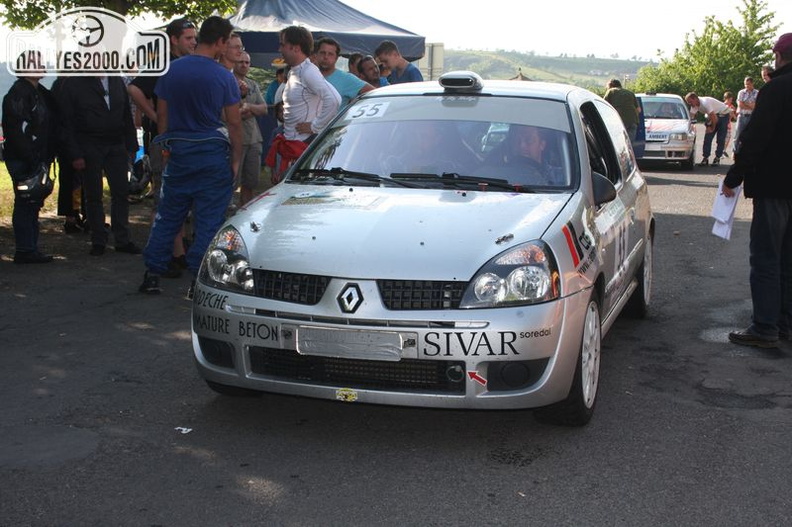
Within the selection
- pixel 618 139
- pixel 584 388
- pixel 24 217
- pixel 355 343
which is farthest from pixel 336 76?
Result: pixel 355 343

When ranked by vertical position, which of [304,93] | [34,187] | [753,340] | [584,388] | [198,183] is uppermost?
[304,93]

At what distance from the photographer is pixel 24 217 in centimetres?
940

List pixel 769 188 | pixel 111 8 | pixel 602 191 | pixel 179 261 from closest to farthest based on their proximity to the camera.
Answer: pixel 602 191
pixel 769 188
pixel 179 261
pixel 111 8

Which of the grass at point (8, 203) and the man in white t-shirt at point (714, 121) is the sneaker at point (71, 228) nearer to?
the grass at point (8, 203)

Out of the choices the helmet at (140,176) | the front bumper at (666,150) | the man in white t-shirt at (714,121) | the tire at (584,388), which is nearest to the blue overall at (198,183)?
the tire at (584,388)

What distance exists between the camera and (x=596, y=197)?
5512mm

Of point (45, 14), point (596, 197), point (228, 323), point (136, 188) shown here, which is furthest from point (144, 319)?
point (45, 14)

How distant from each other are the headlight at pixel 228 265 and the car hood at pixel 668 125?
1747cm

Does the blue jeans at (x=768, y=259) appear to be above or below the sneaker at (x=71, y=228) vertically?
above

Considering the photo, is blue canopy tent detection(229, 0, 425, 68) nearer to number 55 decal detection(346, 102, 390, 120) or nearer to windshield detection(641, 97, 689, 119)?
windshield detection(641, 97, 689, 119)

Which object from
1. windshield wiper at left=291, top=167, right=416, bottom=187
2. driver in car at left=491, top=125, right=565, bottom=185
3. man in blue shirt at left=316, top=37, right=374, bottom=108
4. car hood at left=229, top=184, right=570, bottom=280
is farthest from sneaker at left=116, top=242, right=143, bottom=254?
driver in car at left=491, top=125, right=565, bottom=185

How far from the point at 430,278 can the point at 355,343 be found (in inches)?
16.6

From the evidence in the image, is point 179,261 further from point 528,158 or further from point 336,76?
point 528,158

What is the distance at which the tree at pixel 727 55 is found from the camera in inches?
2453
